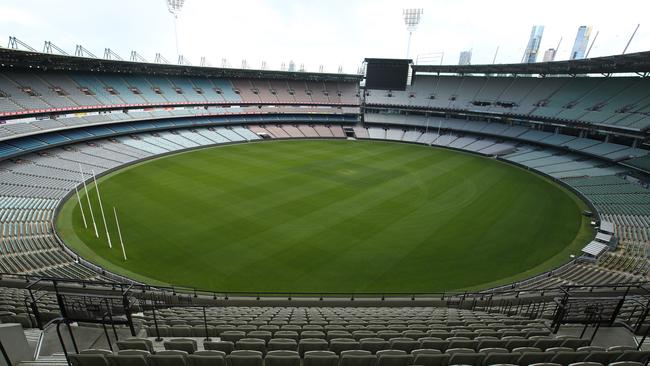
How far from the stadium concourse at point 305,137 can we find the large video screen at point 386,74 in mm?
4247

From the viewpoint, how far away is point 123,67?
49.8 meters

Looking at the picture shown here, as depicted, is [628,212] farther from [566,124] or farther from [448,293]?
[566,124]

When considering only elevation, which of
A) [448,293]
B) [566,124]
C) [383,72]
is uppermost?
[383,72]

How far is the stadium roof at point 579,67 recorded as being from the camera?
1471 inches

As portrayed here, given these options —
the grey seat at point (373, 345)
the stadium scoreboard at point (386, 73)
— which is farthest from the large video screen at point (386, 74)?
the grey seat at point (373, 345)

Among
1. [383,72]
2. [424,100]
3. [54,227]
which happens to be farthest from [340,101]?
[54,227]

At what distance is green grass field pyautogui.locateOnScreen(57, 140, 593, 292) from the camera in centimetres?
1978

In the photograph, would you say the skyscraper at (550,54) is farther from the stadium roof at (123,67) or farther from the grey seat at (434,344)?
the grey seat at (434,344)

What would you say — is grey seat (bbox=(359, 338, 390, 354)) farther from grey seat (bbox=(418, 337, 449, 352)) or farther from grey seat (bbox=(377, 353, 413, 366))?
grey seat (bbox=(377, 353, 413, 366))

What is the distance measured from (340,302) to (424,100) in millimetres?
60610

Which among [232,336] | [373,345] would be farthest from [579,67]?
[232,336]

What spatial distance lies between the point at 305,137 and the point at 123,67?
106 feet

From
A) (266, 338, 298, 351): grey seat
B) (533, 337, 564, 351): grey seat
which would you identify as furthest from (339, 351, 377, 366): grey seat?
(533, 337, 564, 351): grey seat

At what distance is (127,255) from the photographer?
21078 millimetres
